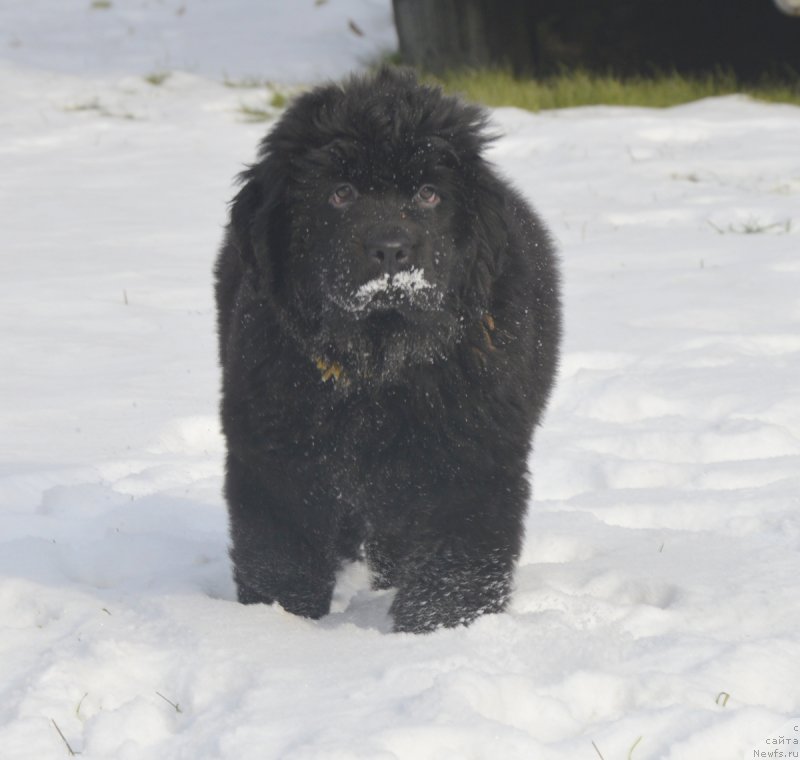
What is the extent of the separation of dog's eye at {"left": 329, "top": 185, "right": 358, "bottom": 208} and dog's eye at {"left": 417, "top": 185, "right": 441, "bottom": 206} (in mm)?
150

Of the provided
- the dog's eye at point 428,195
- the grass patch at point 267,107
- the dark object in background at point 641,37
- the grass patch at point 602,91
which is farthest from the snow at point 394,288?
the dark object in background at point 641,37

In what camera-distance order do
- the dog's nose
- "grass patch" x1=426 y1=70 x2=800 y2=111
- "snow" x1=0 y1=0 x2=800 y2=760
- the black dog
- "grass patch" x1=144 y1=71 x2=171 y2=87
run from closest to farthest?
"snow" x1=0 y1=0 x2=800 y2=760
the dog's nose
the black dog
"grass patch" x1=426 y1=70 x2=800 y2=111
"grass patch" x1=144 y1=71 x2=171 y2=87

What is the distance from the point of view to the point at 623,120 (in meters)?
9.09

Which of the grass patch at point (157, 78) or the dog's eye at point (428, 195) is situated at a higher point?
the dog's eye at point (428, 195)

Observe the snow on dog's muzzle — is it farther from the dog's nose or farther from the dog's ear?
the dog's ear

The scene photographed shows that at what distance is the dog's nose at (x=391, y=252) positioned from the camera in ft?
9.55

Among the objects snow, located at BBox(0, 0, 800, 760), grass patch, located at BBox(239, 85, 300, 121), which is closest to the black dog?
snow, located at BBox(0, 0, 800, 760)

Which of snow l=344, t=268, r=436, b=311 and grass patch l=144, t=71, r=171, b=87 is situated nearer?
snow l=344, t=268, r=436, b=311

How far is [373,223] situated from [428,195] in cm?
20

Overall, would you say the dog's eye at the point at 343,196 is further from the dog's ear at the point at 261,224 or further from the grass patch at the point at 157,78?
the grass patch at the point at 157,78

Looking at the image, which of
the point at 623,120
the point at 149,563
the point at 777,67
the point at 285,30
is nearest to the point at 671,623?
the point at 149,563

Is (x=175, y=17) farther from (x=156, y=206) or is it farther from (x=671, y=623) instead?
(x=671, y=623)

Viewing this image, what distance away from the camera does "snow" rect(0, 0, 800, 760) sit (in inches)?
103

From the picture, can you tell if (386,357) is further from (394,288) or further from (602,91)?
(602,91)
